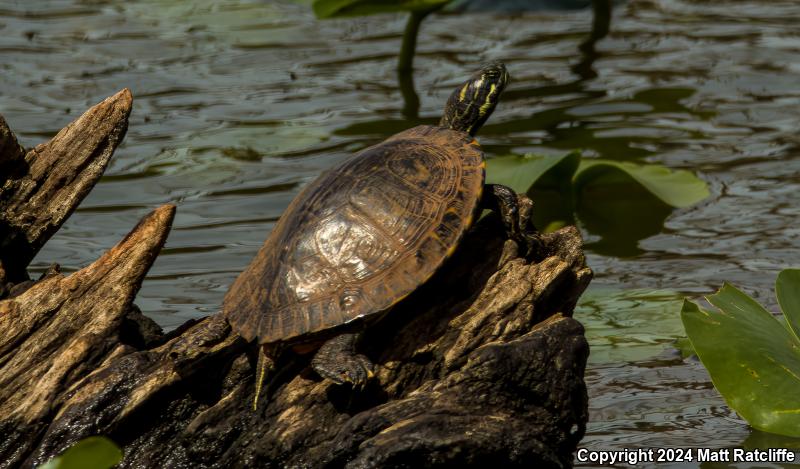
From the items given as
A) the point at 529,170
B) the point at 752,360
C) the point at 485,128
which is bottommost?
the point at 485,128

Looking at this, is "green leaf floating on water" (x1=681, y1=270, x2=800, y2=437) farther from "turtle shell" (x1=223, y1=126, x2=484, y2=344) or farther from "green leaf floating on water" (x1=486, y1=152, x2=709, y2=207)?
"green leaf floating on water" (x1=486, y1=152, x2=709, y2=207)

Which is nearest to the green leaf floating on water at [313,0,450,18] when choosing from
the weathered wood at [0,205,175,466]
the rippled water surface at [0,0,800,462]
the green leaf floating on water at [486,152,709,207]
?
the rippled water surface at [0,0,800,462]

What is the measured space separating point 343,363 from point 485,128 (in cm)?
454

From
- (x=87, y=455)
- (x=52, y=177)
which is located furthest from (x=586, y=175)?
(x=87, y=455)

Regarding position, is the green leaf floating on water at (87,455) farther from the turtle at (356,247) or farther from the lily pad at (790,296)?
the lily pad at (790,296)

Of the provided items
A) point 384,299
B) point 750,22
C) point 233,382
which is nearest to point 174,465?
point 233,382

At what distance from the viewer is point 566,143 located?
7531mm

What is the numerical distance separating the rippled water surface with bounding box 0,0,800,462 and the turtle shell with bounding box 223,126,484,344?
3.03 ft

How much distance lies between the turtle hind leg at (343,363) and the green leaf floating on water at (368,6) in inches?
165

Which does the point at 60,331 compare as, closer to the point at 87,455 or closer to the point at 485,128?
the point at 87,455

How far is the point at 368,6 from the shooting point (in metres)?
7.65

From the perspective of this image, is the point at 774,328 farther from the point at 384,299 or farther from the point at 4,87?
the point at 4,87

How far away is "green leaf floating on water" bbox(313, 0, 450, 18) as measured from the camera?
7605mm

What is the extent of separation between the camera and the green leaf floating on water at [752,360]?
3.84 m
